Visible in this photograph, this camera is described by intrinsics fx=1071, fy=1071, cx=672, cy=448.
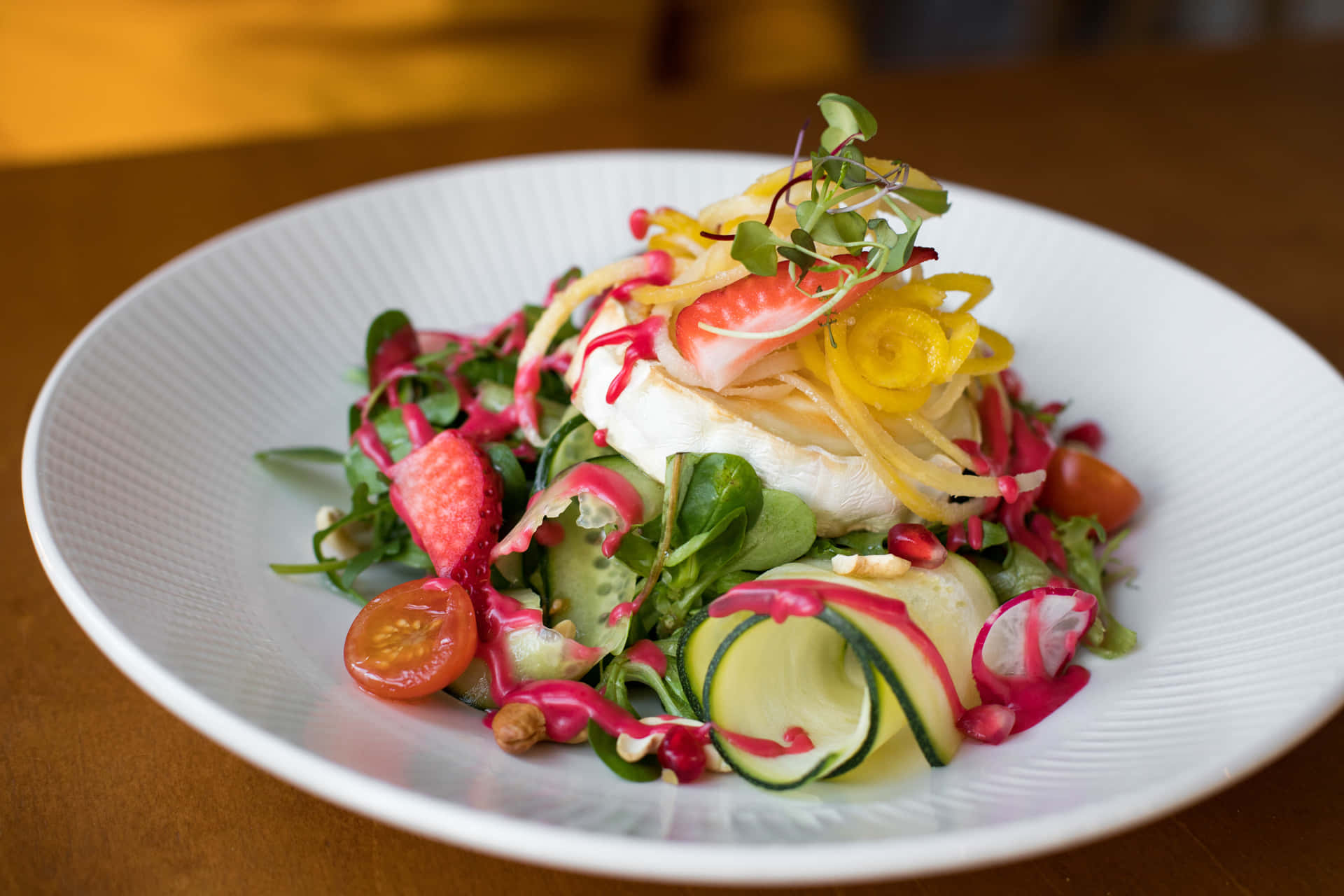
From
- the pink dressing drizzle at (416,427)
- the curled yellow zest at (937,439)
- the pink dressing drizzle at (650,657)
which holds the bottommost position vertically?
the pink dressing drizzle at (650,657)

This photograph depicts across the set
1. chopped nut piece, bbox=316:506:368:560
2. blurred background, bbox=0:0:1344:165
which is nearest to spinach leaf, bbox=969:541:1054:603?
chopped nut piece, bbox=316:506:368:560

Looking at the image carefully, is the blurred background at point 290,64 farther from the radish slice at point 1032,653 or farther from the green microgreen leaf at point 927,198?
the radish slice at point 1032,653

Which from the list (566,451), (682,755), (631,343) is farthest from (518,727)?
(631,343)

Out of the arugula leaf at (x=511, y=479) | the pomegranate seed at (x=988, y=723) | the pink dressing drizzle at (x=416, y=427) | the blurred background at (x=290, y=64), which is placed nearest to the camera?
the pomegranate seed at (x=988, y=723)

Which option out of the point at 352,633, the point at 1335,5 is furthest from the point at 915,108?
the point at 1335,5

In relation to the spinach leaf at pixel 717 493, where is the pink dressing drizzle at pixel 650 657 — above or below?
below

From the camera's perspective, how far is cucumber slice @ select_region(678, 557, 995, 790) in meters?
1.80

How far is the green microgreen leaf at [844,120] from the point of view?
2033 mm

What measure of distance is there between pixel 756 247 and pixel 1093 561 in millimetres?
1110

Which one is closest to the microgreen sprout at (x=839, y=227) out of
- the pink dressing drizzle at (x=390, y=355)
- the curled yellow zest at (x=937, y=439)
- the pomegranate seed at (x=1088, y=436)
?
the curled yellow zest at (x=937, y=439)

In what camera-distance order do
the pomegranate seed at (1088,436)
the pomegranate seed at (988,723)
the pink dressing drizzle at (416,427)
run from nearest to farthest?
the pomegranate seed at (988,723), the pink dressing drizzle at (416,427), the pomegranate seed at (1088,436)

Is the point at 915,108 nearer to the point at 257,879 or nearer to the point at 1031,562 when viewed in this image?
the point at 1031,562

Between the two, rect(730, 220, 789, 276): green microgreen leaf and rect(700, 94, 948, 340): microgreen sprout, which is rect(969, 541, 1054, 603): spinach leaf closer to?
rect(700, 94, 948, 340): microgreen sprout

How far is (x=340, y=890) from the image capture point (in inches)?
66.0
